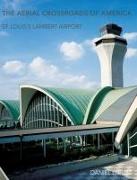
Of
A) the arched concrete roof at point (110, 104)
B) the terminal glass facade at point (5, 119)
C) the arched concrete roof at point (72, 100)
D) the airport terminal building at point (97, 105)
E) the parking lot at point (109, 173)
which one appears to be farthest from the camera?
the terminal glass facade at point (5, 119)

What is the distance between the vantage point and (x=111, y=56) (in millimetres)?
45844

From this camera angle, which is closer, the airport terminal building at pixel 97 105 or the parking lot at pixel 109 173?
the parking lot at pixel 109 173

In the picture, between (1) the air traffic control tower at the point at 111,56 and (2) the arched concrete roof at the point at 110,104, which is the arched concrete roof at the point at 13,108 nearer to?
(1) the air traffic control tower at the point at 111,56

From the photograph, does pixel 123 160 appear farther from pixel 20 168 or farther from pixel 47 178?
pixel 20 168

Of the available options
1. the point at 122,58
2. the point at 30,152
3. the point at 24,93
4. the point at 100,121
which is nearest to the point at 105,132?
the point at 100,121

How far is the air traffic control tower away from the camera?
4612 cm

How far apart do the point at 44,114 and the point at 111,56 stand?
17.8 metres

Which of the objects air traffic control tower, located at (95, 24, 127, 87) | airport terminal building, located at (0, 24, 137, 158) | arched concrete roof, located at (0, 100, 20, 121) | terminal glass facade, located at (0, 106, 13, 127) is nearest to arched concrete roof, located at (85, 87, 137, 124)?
airport terminal building, located at (0, 24, 137, 158)

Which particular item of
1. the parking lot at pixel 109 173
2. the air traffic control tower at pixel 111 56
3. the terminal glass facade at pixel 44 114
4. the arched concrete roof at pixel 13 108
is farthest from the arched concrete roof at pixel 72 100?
the arched concrete roof at pixel 13 108

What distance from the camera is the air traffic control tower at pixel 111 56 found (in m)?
46.1

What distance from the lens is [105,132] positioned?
22.4 metres

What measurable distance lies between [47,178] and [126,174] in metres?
5.01

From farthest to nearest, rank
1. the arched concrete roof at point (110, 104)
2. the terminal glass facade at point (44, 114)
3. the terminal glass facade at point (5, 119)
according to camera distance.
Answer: the terminal glass facade at point (5, 119) < the terminal glass facade at point (44, 114) < the arched concrete roof at point (110, 104)

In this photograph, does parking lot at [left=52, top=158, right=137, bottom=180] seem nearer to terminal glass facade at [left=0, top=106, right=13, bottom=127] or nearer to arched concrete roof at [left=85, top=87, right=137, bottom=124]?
arched concrete roof at [left=85, top=87, right=137, bottom=124]
